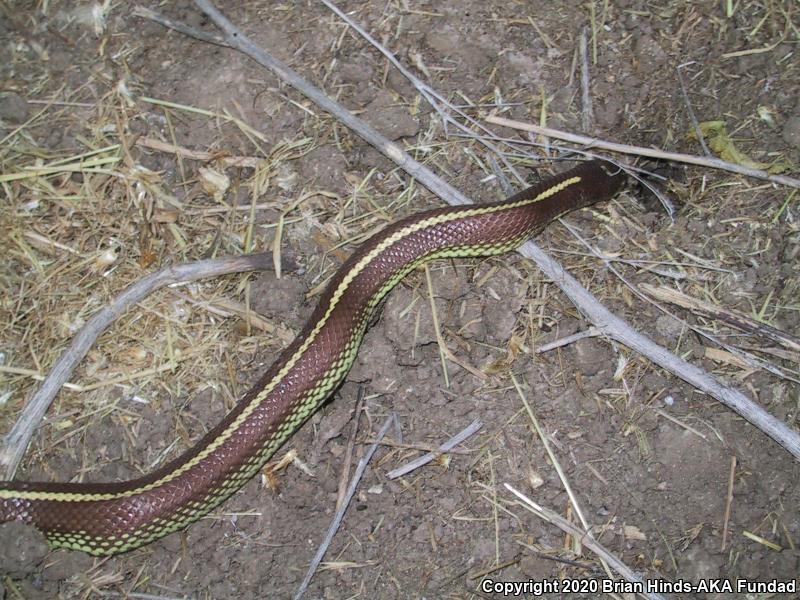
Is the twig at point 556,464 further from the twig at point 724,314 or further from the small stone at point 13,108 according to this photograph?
the small stone at point 13,108

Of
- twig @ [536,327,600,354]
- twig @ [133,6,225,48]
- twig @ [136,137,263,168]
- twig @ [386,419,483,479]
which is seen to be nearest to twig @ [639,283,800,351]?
twig @ [536,327,600,354]

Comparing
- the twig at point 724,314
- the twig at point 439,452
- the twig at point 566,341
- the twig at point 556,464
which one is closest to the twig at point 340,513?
the twig at point 439,452

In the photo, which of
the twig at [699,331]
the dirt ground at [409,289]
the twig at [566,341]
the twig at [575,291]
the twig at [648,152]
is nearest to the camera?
the dirt ground at [409,289]

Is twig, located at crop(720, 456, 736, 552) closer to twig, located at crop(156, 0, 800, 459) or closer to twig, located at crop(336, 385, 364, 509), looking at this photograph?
twig, located at crop(156, 0, 800, 459)

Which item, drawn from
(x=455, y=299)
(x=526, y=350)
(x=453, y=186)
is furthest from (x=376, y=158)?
(x=526, y=350)

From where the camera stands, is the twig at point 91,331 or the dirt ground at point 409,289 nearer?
the dirt ground at point 409,289

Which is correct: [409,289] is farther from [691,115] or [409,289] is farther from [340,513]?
[691,115]
